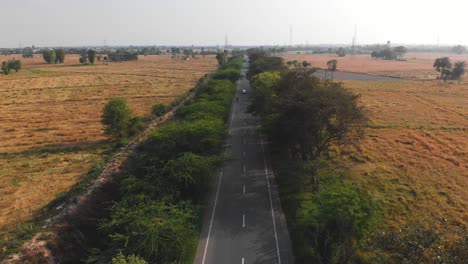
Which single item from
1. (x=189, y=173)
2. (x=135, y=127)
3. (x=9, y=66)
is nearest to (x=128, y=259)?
(x=189, y=173)

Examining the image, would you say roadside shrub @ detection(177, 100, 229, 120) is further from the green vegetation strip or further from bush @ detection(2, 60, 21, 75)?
bush @ detection(2, 60, 21, 75)

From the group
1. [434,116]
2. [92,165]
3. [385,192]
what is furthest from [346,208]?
[434,116]

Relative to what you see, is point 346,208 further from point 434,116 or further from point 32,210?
point 434,116

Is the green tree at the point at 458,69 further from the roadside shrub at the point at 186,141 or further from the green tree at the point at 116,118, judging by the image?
the green tree at the point at 116,118

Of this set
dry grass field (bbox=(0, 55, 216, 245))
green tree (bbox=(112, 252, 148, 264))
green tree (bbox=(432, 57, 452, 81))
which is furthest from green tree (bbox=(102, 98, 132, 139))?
green tree (bbox=(432, 57, 452, 81))

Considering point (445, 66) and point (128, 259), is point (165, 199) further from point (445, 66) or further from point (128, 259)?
point (445, 66)
